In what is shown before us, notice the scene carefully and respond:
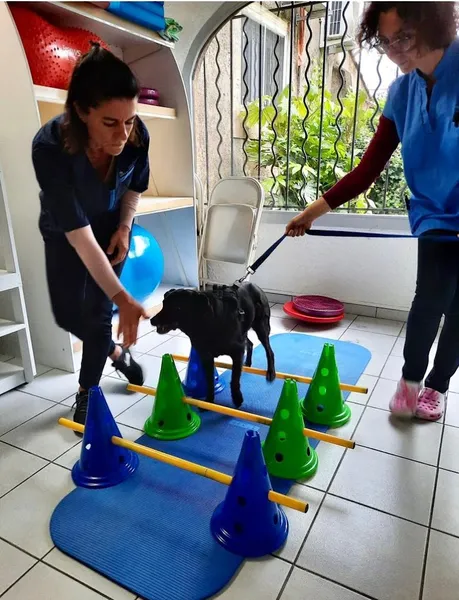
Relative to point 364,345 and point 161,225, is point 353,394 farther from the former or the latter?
point 161,225

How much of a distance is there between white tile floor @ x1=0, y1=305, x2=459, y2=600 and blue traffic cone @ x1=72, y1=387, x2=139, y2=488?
0.06 metres

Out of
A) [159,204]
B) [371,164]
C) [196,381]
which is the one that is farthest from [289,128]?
[196,381]

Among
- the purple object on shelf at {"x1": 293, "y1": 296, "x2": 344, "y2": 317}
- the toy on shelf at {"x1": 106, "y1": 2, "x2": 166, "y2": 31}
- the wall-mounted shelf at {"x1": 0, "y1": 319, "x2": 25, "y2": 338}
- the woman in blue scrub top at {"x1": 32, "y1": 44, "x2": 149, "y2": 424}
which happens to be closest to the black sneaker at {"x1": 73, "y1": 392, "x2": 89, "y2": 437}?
the woman in blue scrub top at {"x1": 32, "y1": 44, "x2": 149, "y2": 424}

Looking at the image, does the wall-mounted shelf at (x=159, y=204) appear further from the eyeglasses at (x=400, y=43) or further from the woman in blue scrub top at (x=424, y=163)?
the eyeglasses at (x=400, y=43)

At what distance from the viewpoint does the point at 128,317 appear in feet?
2.77

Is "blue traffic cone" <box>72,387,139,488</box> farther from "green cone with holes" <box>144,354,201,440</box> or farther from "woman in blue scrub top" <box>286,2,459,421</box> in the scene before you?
"woman in blue scrub top" <box>286,2,459,421</box>

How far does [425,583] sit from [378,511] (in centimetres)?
19

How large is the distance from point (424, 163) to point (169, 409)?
3.29ft

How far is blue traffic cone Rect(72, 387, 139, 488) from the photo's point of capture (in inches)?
43.3

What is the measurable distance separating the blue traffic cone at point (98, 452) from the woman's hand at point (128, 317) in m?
0.34

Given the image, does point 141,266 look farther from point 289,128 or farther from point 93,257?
point 289,128

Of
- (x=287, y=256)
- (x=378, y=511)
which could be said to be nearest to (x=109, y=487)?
A: (x=378, y=511)

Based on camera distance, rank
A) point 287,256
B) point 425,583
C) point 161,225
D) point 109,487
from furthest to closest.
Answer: point 287,256, point 161,225, point 109,487, point 425,583

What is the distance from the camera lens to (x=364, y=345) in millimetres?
2018
